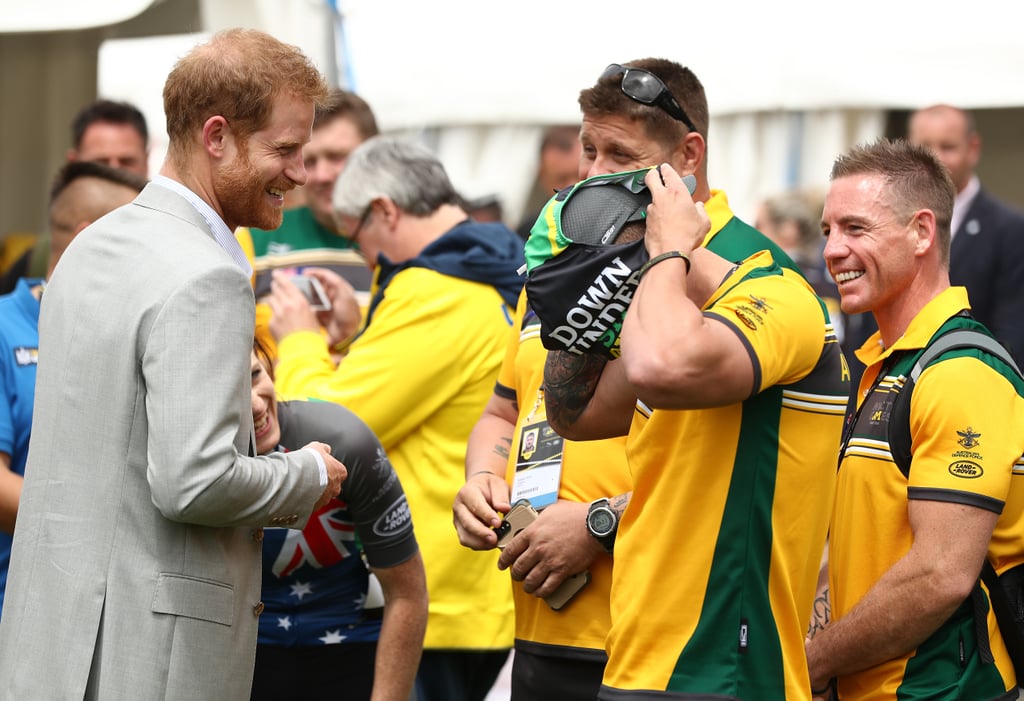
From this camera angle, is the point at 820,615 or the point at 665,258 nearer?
the point at 665,258

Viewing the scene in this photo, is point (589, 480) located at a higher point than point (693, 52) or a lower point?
lower

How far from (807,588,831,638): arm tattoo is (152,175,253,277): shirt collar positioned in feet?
4.86

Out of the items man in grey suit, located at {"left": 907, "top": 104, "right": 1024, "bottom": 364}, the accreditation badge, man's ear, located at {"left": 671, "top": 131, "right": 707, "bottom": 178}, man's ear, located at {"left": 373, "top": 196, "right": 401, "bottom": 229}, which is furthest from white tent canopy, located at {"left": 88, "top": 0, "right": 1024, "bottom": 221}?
the accreditation badge

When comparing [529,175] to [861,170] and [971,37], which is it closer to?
[971,37]

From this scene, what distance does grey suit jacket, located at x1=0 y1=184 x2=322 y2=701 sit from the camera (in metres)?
2.24

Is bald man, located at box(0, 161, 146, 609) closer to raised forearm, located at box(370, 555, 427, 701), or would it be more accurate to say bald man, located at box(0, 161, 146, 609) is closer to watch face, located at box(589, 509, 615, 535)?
raised forearm, located at box(370, 555, 427, 701)

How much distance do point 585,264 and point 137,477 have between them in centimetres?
86

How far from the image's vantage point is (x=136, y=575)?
2301mm

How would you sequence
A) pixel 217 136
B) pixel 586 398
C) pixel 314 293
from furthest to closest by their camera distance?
1. pixel 314 293
2. pixel 586 398
3. pixel 217 136

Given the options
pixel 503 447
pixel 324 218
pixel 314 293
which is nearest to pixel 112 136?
pixel 324 218

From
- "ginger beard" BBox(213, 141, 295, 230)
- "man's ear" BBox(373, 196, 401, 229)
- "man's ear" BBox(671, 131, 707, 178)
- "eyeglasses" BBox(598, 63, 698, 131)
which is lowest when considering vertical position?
"man's ear" BBox(373, 196, 401, 229)

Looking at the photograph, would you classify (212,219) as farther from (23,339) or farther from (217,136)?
(23,339)

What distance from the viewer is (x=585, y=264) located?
2.32m

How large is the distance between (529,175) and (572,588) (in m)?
3.86
